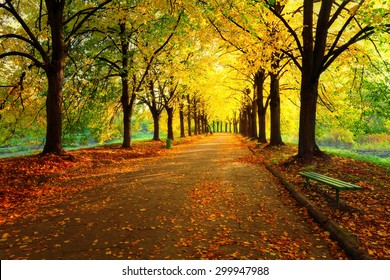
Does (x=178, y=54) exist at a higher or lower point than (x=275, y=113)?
higher

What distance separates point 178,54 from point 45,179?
1528 centimetres

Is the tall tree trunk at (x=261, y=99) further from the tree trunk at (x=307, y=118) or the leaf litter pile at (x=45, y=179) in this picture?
the leaf litter pile at (x=45, y=179)

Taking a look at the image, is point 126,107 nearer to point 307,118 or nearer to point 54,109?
point 54,109

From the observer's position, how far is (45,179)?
10.0 meters

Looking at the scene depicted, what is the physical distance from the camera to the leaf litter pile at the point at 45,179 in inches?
289

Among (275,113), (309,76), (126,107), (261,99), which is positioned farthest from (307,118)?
(126,107)

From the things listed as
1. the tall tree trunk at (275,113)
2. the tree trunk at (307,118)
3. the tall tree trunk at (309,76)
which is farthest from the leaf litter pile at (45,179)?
the tall tree trunk at (275,113)

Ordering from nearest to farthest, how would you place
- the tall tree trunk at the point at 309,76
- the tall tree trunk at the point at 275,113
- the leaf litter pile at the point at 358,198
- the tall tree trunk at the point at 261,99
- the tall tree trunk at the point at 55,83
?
the leaf litter pile at the point at 358,198 → the tall tree trunk at the point at 309,76 → the tall tree trunk at the point at 55,83 → the tall tree trunk at the point at 275,113 → the tall tree trunk at the point at 261,99

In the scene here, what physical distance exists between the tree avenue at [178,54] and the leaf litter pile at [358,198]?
130 cm

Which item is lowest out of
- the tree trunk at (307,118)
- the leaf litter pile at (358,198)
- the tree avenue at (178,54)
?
the leaf litter pile at (358,198)

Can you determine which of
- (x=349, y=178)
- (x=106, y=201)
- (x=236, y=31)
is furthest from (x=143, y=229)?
(x=236, y=31)

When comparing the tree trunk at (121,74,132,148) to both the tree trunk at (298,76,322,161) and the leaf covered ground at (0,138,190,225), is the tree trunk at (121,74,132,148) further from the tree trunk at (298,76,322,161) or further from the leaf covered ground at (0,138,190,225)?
the tree trunk at (298,76,322,161)

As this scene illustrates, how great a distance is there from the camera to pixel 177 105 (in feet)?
112

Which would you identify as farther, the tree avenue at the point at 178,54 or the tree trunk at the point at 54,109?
the tree trunk at the point at 54,109
